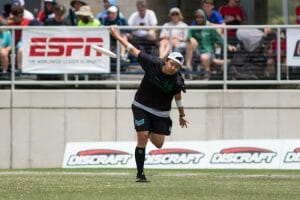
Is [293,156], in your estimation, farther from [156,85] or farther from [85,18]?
[156,85]

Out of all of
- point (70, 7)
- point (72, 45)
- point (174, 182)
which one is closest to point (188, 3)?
point (70, 7)

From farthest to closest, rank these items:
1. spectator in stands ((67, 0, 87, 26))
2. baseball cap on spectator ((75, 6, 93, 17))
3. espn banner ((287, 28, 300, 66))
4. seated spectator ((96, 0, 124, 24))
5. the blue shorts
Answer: seated spectator ((96, 0, 124, 24)) < spectator in stands ((67, 0, 87, 26)) < baseball cap on spectator ((75, 6, 93, 17)) < espn banner ((287, 28, 300, 66)) < the blue shorts

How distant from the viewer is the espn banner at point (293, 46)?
19.6 metres

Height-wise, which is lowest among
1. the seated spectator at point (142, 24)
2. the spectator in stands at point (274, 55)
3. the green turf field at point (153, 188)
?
the green turf field at point (153, 188)

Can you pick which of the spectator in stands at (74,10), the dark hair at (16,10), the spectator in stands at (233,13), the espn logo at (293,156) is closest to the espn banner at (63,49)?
the dark hair at (16,10)

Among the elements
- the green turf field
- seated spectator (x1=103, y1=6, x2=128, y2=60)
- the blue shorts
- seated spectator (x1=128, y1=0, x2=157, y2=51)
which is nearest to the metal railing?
seated spectator (x1=128, y1=0, x2=157, y2=51)

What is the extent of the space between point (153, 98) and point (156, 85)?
25cm

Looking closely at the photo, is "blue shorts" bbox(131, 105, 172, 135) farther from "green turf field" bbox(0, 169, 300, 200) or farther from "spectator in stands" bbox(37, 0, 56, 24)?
"spectator in stands" bbox(37, 0, 56, 24)

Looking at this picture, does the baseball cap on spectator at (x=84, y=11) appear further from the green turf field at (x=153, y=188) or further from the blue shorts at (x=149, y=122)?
the blue shorts at (x=149, y=122)

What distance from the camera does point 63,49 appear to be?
19.8m

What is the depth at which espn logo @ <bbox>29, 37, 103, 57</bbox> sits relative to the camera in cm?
1978

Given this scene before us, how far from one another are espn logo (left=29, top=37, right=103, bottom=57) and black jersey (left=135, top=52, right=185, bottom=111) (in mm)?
5830

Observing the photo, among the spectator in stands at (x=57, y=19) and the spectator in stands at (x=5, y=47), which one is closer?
the spectator in stands at (x=5, y=47)

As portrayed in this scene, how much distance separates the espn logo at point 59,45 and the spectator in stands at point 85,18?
25.2 inches
